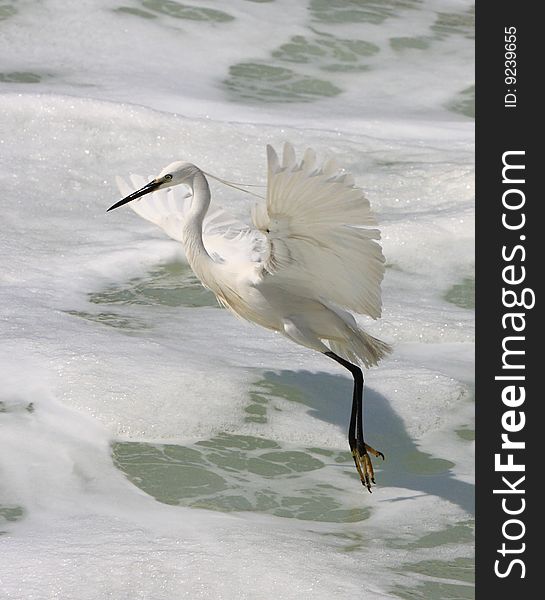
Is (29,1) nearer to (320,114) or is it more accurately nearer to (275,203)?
(320,114)

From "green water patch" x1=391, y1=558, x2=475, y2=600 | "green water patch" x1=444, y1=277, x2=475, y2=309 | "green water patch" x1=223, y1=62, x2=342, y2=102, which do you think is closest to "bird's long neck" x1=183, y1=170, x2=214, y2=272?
"green water patch" x1=391, y1=558, x2=475, y2=600

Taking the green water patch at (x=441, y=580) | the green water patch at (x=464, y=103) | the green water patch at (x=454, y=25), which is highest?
the green water patch at (x=454, y=25)

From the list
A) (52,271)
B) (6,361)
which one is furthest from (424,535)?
(52,271)

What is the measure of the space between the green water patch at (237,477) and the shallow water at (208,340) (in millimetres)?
10

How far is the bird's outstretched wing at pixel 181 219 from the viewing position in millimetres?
5070

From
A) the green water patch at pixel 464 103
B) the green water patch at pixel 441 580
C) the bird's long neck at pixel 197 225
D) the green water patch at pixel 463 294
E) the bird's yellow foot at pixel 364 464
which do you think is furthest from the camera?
the green water patch at pixel 464 103

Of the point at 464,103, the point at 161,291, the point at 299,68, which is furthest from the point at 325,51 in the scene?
the point at 161,291

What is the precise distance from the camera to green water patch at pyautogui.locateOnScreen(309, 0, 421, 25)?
33.5ft

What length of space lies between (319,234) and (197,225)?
764 millimetres

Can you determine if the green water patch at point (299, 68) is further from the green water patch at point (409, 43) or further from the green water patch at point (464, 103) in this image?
the green water patch at point (464, 103)

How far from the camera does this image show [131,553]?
357cm

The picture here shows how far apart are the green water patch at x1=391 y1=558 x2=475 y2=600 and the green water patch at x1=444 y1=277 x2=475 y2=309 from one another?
7.74ft

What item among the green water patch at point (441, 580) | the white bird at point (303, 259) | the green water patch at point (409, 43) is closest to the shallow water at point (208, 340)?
the green water patch at point (441, 580)

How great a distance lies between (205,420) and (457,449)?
37.1 inches
